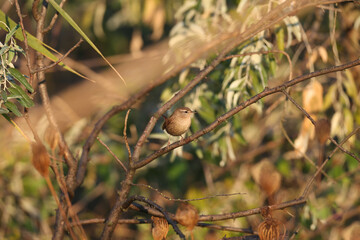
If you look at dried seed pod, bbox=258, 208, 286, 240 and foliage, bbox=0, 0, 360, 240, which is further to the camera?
foliage, bbox=0, 0, 360, 240

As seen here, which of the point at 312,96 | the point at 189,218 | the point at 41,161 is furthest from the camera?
the point at 312,96

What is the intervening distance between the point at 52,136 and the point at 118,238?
5.60 meters

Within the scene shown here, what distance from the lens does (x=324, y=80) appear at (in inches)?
206

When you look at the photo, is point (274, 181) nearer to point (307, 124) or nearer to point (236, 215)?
point (236, 215)

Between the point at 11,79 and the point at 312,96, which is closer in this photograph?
the point at 11,79

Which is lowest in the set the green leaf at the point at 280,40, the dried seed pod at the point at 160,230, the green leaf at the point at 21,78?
the dried seed pod at the point at 160,230

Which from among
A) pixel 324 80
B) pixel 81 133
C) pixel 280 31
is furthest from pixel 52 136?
pixel 324 80

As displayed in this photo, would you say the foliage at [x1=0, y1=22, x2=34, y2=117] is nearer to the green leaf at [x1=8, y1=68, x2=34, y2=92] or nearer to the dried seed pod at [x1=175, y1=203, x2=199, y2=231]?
the green leaf at [x1=8, y1=68, x2=34, y2=92]

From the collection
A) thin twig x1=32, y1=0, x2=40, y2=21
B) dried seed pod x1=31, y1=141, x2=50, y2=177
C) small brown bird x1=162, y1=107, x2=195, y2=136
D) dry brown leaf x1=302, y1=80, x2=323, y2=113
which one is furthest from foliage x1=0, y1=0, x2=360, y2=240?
dried seed pod x1=31, y1=141, x2=50, y2=177

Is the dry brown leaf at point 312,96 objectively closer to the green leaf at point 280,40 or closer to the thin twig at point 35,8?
the green leaf at point 280,40

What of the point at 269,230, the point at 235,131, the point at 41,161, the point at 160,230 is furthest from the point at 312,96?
the point at 41,161

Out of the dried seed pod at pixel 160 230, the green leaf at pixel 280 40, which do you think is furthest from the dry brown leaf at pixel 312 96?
the dried seed pod at pixel 160 230

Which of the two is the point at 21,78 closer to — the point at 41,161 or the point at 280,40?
the point at 41,161

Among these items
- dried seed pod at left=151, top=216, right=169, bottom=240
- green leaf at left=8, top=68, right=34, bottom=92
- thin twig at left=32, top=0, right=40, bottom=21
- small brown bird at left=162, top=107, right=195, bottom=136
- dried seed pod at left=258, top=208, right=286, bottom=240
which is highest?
small brown bird at left=162, top=107, right=195, bottom=136
